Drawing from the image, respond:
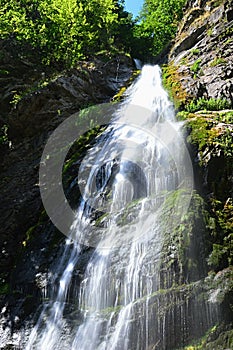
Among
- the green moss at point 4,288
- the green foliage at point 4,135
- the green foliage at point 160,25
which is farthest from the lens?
the green foliage at point 160,25

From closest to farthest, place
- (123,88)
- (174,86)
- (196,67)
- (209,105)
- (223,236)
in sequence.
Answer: (223,236) → (209,105) → (174,86) → (196,67) → (123,88)

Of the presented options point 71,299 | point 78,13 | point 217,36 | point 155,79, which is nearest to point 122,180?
point 71,299

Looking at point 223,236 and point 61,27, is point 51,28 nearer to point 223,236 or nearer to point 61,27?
point 61,27

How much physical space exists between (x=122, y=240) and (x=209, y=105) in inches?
235

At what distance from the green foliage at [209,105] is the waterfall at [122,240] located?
158cm

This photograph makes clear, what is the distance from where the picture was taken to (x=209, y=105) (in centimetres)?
1095

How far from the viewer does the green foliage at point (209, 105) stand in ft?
35.8

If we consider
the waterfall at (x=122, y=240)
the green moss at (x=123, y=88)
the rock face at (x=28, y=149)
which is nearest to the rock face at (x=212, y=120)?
the waterfall at (x=122, y=240)

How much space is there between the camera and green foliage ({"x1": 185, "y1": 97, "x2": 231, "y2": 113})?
10898 mm

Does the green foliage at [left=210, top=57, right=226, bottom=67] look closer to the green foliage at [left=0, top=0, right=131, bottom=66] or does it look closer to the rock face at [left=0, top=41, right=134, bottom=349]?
the rock face at [left=0, top=41, right=134, bottom=349]

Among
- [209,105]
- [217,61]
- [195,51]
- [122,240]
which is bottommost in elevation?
[122,240]

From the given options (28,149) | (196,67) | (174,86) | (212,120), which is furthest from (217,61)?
(28,149)

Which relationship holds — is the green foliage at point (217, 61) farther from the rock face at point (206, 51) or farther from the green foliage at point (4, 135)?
the green foliage at point (4, 135)

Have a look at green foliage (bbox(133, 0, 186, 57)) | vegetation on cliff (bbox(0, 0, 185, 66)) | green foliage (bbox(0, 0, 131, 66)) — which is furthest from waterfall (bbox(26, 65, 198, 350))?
green foliage (bbox(133, 0, 186, 57))
